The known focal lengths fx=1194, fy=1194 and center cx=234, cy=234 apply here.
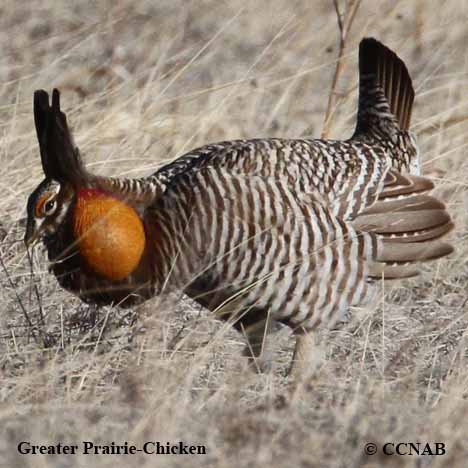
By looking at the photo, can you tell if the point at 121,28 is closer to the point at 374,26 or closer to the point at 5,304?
the point at 374,26

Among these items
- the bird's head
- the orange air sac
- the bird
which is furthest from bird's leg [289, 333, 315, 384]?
the bird's head

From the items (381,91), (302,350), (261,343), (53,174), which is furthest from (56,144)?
(381,91)

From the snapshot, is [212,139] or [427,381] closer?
[427,381]

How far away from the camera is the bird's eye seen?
4.52 metres

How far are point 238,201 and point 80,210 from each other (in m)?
0.61

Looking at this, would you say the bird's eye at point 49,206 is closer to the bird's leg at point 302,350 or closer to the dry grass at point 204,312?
the dry grass at point 204,312

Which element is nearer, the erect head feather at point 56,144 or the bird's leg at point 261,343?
the erect head feather at point 56,144

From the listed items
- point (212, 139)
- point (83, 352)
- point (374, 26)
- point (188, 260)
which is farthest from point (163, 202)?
point (374, 26)

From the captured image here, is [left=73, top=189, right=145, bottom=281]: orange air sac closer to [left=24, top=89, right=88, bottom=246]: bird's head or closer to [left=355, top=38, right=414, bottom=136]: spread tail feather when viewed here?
[left=24, top=89, right=88, bottom=246]: bird's head

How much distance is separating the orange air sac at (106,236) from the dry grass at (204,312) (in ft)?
0.76

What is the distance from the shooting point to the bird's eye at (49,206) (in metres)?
4.52

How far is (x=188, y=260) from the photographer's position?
15.0ft

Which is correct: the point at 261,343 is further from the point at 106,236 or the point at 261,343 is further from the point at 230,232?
the point at 106,236

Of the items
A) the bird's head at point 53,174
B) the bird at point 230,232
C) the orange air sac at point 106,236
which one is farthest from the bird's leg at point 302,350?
the bird's head at point 53,174
